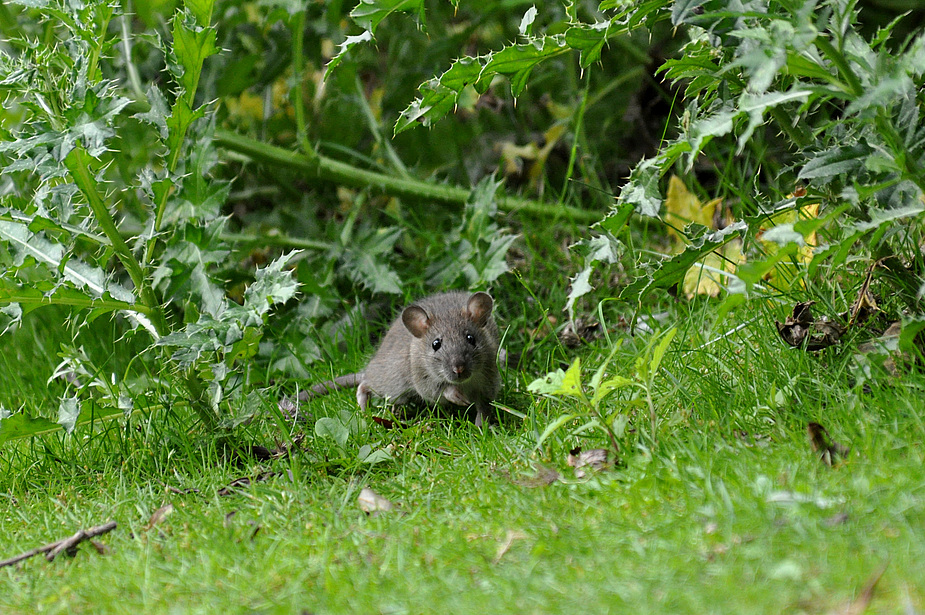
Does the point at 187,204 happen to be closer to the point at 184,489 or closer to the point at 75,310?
the point at 75,310

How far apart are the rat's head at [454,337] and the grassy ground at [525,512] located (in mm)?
331

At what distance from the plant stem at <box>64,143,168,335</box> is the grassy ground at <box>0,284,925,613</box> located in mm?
494

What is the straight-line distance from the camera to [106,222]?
3684 millimetres

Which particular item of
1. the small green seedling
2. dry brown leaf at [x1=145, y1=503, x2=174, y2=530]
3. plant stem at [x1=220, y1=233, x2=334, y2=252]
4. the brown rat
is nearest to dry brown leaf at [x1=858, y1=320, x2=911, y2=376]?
the small green seedling

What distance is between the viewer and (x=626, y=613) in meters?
2.17

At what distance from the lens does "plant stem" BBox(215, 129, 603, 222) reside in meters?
5.45

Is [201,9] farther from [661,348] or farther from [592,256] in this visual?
[661,348]

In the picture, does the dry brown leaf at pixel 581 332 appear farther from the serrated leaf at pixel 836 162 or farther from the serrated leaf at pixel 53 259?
the serrated leaf at pixel 53 259

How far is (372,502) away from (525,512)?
2.11ft

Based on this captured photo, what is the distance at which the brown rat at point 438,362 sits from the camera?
4.30m

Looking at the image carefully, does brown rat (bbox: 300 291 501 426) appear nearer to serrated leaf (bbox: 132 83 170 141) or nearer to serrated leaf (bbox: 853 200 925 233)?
serrated leaf (bbox: 132 83 170 141)

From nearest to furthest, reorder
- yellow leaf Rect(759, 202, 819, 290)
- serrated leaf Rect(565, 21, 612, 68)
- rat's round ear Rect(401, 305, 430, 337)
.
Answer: serrated leaf Rect(565, 21, 612, 68)
yellow leaf Rect(759, 202, 819, 290)
rat's round ear Rect(401, 305, 430, 337)

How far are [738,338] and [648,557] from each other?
5.76ft

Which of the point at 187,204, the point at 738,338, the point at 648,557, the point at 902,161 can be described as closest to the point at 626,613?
the point at 648,557
